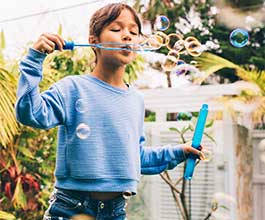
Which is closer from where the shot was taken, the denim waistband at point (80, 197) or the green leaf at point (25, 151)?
the denim waistband at point (80, 197)

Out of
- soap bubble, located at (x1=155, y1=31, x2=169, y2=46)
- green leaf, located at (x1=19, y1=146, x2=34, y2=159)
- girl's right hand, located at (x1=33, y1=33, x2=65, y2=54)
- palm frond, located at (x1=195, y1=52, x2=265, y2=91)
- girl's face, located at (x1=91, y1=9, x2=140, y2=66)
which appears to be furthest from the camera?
palm frond, located at (x1=195, y1=52, x2=265, y2=91)

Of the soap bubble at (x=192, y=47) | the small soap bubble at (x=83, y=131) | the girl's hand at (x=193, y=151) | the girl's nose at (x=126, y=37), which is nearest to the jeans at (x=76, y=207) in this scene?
the small soap bubble at (x=83, y=131)

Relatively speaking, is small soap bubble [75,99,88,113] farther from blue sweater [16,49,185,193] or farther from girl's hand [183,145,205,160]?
girl's hand [183,145,205,160]

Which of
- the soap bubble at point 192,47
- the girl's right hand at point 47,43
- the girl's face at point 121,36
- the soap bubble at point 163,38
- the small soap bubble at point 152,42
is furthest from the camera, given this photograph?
the soap bubble at point 192,47

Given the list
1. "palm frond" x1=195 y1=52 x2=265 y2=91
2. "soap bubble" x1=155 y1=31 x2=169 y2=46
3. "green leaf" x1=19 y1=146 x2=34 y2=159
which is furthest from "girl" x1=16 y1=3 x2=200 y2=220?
"palm frond" x1=195 y1=52 x2=265 y2=91

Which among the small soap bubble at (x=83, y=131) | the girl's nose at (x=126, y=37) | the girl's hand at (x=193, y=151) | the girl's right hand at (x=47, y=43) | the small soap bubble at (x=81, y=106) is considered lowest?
the girl's hand at (x=193, y=151)

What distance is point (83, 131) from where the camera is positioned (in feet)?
3.64

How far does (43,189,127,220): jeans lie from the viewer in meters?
1.10

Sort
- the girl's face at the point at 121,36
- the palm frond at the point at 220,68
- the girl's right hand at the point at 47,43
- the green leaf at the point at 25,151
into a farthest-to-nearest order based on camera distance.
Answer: the palm frond at the point at 220,68
the green leaf at the point at 25,151
the girl's face at the point at 121,36
the girl's right hand at the point at 47,43

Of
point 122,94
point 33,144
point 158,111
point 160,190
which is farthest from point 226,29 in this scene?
point 122,94

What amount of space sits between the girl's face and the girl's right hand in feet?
0.45

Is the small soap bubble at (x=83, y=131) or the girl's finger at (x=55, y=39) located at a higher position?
the girl's finger at (x=55, y=39)

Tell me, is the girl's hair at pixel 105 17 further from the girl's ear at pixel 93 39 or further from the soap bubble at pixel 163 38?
the soap bubble at pixel 163 38

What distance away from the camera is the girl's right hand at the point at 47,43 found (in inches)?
41.2
